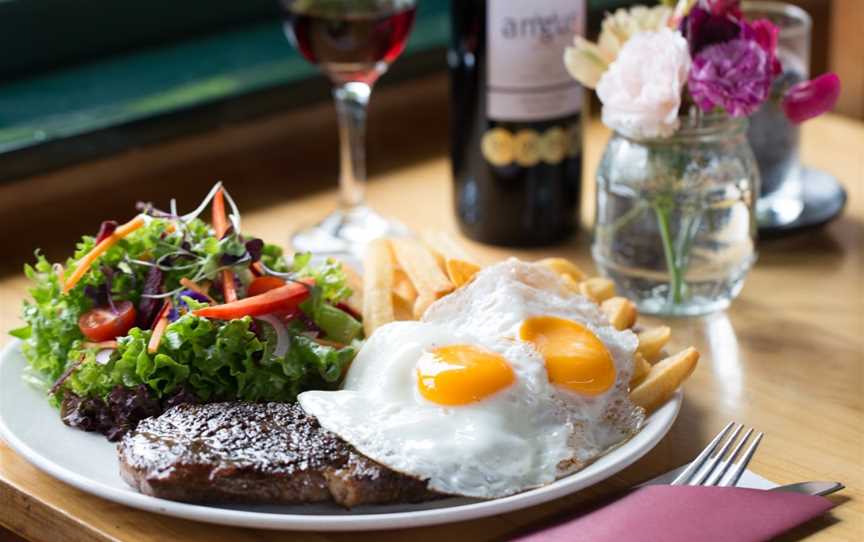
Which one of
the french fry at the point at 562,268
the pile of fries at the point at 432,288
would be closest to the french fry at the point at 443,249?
the pile of fries at the point at 432,288

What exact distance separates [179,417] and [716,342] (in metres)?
0.83

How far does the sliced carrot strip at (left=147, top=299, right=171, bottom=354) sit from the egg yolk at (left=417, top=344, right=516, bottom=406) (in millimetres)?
324

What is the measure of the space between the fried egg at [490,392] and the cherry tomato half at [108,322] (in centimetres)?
31

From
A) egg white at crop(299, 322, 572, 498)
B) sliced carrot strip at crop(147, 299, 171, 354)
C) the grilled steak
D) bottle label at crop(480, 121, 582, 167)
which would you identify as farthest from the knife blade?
bottle label at crop(480, 121, 582, 167)

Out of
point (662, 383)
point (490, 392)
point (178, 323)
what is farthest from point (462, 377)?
point (178, 323)

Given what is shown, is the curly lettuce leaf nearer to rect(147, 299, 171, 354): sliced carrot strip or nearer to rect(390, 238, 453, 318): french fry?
rect(147, 299, 171, 354): sliced carrot strip

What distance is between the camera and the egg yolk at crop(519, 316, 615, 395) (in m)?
1.41

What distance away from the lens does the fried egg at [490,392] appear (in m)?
1.30

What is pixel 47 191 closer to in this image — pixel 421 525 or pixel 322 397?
pixel 322 397

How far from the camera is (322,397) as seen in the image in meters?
1.40

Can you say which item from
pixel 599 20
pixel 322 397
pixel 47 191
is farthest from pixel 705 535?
pixel 599 20

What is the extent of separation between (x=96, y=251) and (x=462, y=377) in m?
0.55

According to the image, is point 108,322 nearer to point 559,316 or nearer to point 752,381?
point 559,316

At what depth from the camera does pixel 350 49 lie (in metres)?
2.03
